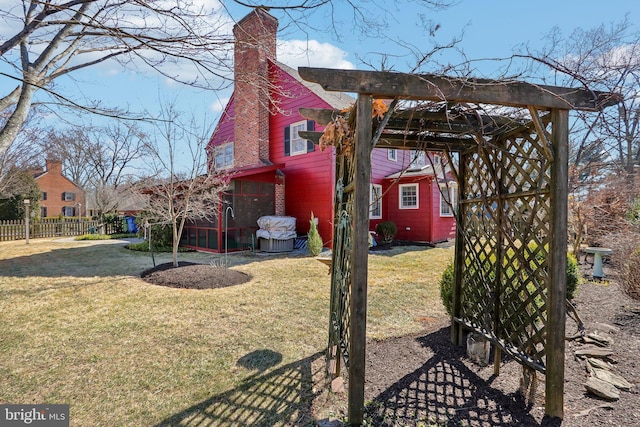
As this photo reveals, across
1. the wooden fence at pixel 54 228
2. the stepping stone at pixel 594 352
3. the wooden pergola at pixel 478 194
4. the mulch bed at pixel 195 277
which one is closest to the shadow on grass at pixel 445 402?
the wooden pergola at pixel 478 194

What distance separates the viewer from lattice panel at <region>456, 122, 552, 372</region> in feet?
8.35

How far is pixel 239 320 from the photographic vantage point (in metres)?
4.32

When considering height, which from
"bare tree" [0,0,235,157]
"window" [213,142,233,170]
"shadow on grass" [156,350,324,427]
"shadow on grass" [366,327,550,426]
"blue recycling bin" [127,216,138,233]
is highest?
"window" [213,142,233,170]

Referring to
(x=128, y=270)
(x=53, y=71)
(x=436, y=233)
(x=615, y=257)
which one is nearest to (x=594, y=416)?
(x=615, y=257)

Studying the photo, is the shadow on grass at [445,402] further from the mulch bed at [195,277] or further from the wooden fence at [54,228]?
the wooden fence at [54,228]

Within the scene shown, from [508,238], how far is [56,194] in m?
43.5

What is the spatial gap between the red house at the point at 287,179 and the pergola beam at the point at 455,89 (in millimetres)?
7358

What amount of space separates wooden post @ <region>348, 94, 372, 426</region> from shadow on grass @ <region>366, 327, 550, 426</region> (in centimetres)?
29

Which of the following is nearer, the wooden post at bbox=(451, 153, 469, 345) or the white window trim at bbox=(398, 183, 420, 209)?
the wooden post at bbox=(451, 153, 469, 345)

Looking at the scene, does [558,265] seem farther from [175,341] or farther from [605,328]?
[175,341]

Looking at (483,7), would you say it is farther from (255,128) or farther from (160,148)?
(255,128)

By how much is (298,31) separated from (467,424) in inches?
144

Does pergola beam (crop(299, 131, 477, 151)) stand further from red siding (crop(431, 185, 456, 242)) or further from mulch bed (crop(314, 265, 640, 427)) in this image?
red siding (crop(431, 185, 456, 242))

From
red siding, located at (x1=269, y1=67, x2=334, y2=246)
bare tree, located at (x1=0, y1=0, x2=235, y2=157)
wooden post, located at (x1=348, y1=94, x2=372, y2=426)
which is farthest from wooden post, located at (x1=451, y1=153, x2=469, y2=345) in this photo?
red siding, located at (x1=269, y1=67, x2=334, y2=246)
